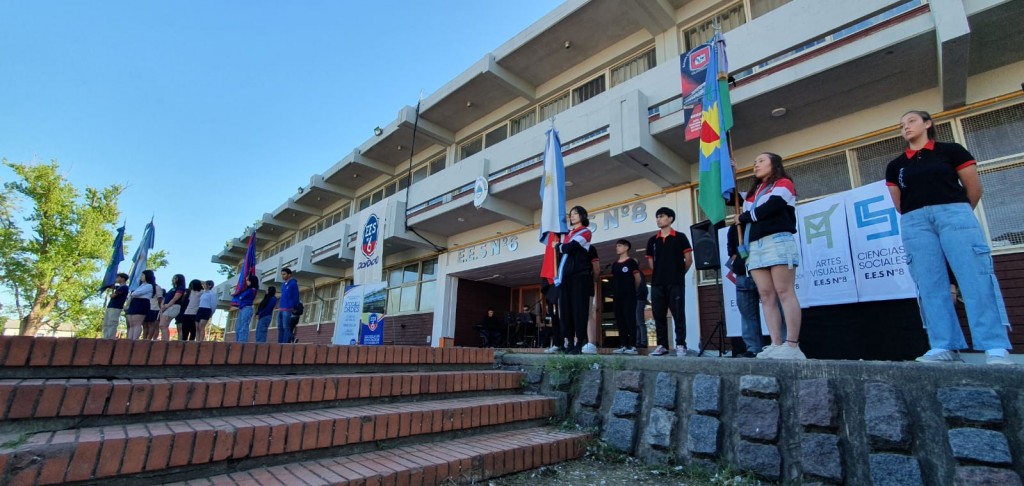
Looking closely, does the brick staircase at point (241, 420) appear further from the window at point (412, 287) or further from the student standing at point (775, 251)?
the window at point (412, 287)

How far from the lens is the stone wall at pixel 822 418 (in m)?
1.88

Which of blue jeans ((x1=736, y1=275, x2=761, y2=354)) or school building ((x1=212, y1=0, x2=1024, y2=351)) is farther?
school building ((x1=212, y1=0, x2=1024, y2=351))

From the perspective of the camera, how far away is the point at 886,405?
6.89 feet

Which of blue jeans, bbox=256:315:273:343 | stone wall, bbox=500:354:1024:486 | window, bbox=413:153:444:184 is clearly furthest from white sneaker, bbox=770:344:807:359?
window, bbox=413:153:444:184

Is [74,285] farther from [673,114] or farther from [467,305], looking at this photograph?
[673,114]

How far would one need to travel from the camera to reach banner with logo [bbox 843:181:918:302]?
4938 mm

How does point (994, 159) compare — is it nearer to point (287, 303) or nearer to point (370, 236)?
point (370, 236)

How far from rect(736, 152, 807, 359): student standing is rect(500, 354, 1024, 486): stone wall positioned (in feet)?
2.05

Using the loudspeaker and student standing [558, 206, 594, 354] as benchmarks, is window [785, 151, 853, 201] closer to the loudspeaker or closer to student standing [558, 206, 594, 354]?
the loudspeaker

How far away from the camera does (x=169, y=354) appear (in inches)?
99.0

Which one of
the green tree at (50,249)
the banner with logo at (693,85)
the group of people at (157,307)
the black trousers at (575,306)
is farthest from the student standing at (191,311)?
the green tree at (50,249)

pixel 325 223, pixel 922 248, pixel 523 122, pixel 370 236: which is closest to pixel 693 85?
pixel 922 248

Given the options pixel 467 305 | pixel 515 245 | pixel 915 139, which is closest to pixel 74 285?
pixel 467 305

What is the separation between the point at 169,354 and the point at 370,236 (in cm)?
697
